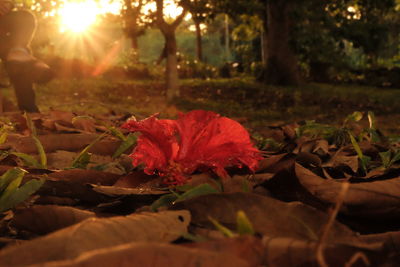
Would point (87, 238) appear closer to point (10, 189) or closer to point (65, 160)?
point (10, 189)

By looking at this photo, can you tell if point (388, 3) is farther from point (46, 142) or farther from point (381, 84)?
point (46, 142)

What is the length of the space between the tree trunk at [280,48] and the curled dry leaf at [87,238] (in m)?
18.9

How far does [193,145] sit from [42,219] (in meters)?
0.37

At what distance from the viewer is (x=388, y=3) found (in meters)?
17.5

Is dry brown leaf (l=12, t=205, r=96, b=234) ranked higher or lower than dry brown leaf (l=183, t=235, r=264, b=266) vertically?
lower

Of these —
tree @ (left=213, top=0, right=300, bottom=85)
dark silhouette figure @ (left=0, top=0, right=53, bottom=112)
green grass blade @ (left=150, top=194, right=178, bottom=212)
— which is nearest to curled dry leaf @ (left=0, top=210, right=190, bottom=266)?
green grass blade @ (left=150, top=194, right=178, bottom=212)

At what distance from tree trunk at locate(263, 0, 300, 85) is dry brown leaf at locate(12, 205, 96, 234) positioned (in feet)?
61.8

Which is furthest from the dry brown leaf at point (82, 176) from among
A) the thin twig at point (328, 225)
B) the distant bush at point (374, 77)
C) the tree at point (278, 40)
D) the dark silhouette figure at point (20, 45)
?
the distant bush at point (374, 77)

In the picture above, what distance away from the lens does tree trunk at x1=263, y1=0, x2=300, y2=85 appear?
1934cm

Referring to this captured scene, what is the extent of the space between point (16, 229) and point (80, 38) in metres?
45.4

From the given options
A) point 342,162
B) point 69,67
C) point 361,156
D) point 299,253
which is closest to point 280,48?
point 69,67

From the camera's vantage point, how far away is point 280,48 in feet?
64.7

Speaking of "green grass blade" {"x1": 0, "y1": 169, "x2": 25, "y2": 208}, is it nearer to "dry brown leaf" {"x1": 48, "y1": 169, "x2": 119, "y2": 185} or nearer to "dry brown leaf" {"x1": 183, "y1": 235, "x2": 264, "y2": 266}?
"dry brown leaf" {"x1": 48, "y1": 169, "x2": 119, "y2": 185}

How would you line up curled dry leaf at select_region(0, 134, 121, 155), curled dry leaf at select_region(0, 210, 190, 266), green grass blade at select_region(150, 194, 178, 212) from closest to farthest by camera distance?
1. curled dry leaf at select_region(0, 210, 190, 266)
2. green grass blade at select_region(150, 194, 178, 212)
3. curled dry leaf at select_region(0, 134, 121, 155)
